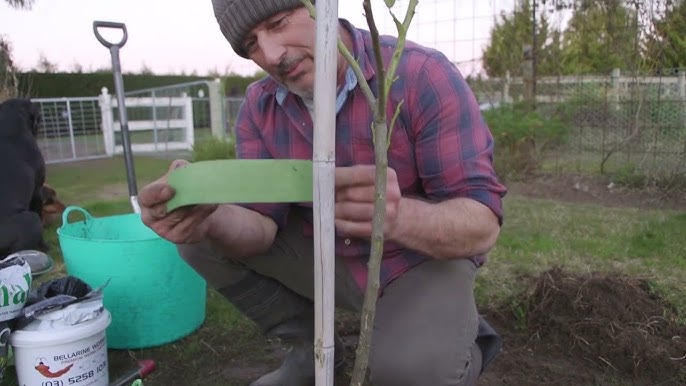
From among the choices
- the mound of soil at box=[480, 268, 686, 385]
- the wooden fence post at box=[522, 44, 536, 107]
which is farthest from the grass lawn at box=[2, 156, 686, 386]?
the wooden fence post at box=[522, 44, 536, 107]

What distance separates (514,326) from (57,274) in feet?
7.42

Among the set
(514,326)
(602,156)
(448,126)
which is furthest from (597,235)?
(448,126)

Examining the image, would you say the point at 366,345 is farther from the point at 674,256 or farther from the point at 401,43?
the point at 674,256

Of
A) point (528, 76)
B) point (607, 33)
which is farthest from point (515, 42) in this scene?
point (607, 33)

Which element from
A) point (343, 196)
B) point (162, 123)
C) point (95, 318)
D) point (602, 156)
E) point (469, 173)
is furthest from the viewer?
point (162, 123)

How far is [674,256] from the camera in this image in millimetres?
2877

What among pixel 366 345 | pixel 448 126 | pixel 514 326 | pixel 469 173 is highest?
pixel 448 126

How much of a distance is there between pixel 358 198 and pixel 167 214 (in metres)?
0.43

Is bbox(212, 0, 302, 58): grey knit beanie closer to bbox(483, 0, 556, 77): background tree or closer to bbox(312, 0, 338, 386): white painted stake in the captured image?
bbox(312, 0, 338, 386): white painted stake

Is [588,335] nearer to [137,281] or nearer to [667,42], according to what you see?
[137,281]

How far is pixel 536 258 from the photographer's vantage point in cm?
290

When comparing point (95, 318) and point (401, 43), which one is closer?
point (401, 43)

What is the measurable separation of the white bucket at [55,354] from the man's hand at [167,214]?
0.63 meters

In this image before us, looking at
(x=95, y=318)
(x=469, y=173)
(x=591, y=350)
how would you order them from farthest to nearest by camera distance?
(x=591, y=350) → (x=95, y=318) → (x=469, y=173)
